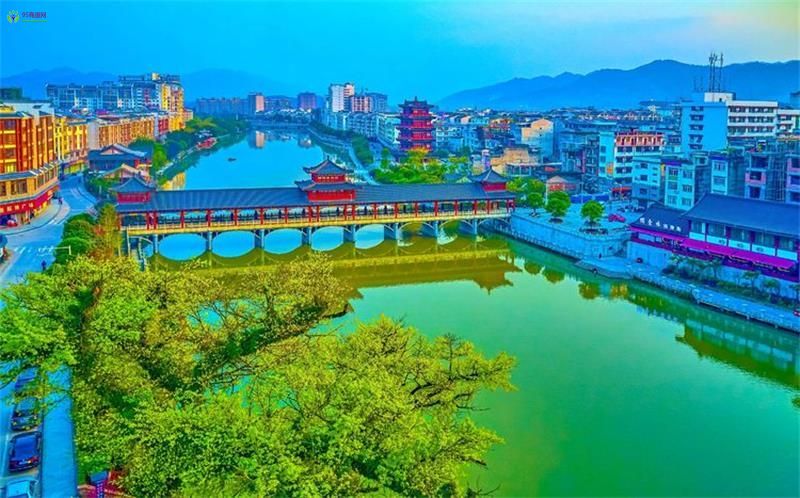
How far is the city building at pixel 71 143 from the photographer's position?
163ft

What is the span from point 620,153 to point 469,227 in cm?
1304

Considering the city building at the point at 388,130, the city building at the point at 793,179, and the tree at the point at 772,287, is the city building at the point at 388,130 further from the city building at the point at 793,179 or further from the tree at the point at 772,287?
the tree at the point at 772,287

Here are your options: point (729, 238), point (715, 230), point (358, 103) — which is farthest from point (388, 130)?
point (358, 103)

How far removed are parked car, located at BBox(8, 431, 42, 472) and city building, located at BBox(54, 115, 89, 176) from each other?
39929 mm

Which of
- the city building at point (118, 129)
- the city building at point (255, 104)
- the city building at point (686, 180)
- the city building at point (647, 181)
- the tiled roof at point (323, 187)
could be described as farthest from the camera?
the city building at point (255, 104)

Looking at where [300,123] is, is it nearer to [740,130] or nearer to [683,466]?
[740,130]

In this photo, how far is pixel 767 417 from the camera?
47.8 ft

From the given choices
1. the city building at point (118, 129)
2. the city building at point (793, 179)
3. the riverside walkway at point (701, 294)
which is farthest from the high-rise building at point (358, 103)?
the riverside walkway at point (701, 294)

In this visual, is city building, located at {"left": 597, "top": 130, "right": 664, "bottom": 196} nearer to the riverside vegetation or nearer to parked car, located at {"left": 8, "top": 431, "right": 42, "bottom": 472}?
the riverside vegetation

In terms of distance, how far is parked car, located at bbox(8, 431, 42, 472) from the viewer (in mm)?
11016

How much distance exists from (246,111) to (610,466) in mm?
177549

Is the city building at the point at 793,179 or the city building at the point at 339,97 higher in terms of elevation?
the city building at the point at 339,97

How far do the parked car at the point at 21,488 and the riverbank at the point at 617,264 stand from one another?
54.8ft

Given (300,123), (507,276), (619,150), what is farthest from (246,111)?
(507,276)
